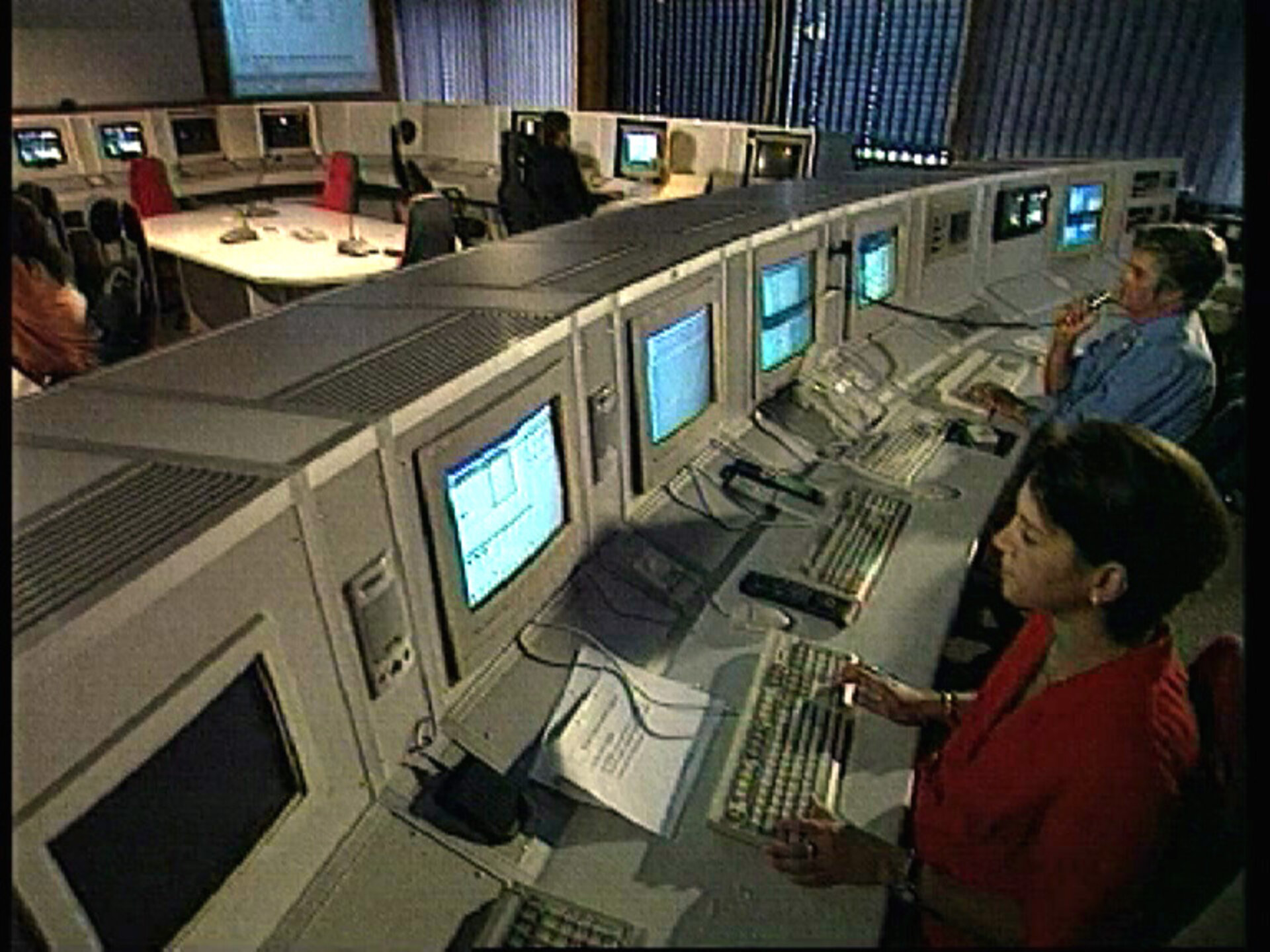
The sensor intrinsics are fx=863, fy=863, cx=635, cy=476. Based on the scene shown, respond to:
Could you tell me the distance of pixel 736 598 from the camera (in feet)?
5.18

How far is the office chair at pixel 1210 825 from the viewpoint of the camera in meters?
0.42

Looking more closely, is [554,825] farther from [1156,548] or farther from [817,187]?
[817,187]

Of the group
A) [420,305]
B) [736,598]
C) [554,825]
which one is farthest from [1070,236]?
[554,825]

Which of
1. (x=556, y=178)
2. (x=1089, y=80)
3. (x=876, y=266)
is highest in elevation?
(x=1089, y=80)

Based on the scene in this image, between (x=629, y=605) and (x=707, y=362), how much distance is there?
2.08ft

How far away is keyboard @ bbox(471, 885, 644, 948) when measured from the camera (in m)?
0.49

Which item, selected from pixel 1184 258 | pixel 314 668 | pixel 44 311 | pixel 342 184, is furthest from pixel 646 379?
pixel 342 184

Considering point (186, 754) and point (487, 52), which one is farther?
point (487, 52)

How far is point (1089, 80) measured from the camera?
16.7 feet

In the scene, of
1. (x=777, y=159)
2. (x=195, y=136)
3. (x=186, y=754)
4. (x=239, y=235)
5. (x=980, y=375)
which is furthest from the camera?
(x=195, y=136)

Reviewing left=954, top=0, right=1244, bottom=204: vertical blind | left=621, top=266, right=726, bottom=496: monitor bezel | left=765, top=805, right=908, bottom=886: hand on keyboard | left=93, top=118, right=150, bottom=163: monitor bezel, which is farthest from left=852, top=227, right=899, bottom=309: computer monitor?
left=93, top=118, right=150, bottom=163: monitor bezel

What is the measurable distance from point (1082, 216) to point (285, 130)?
5.22m

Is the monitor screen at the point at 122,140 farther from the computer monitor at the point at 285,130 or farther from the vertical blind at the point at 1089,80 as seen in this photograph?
the vertical blind at the point at 1089,80

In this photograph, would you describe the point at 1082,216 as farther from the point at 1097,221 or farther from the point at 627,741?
the point at 627,741
